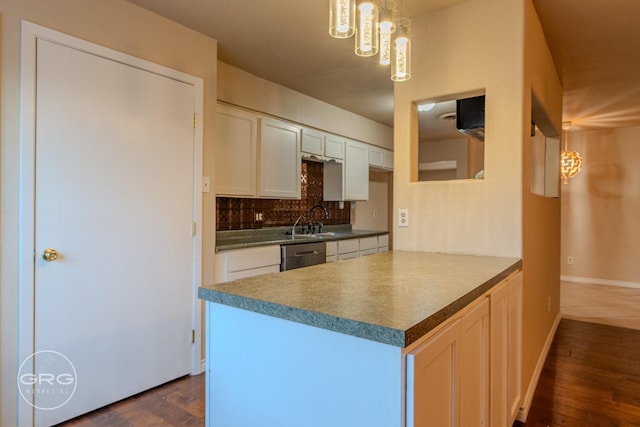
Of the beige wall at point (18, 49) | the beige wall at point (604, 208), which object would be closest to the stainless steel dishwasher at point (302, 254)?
the beige wall at point (18, 49)

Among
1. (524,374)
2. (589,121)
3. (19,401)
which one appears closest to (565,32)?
(524,374)

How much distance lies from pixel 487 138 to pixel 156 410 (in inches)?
98.4

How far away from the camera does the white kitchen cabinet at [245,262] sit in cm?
287

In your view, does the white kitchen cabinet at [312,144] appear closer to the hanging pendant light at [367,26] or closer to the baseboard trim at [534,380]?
the hanging pendant light at [367,26]

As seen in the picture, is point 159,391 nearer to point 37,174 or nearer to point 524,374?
point 37,174

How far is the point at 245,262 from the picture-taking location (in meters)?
3.05

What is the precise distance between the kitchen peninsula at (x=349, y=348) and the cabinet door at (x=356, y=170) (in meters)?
3.26

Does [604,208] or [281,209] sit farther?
[604,208]

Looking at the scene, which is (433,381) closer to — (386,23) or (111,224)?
(386,23)

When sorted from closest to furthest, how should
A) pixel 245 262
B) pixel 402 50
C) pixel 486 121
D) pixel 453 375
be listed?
1. pixel 453 375
2. pixel 402 50
3. pixel 486 121
4. pixel 245 262

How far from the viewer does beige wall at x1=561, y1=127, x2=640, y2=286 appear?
558cm

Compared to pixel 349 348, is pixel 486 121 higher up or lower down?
higher up

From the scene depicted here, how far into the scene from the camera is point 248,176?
340cm

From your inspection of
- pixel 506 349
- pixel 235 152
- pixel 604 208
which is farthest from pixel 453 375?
pixel 604 208
